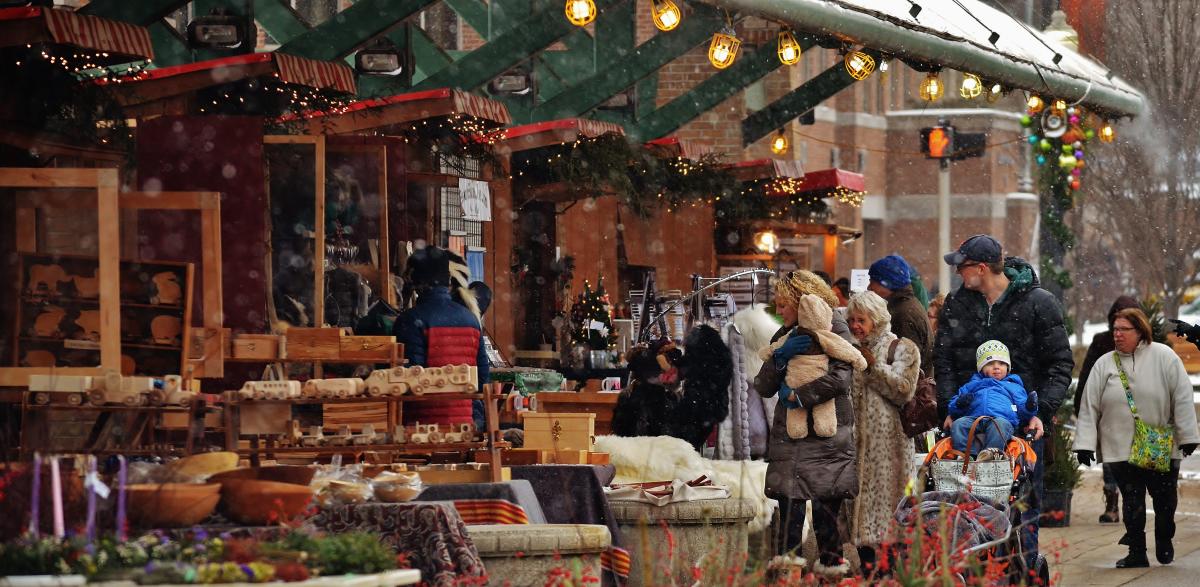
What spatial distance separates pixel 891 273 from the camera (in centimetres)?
1124

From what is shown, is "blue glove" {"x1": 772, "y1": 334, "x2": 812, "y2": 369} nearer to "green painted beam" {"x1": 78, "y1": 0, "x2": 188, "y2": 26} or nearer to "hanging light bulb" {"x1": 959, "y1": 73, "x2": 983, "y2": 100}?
"green painted beam" {"x1": 78, "y1": 0, "x2": 188, "y2": 26}

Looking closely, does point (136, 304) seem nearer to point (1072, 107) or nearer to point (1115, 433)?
point (1115, 433)

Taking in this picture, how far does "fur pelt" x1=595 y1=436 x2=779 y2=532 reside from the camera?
10.2 metres

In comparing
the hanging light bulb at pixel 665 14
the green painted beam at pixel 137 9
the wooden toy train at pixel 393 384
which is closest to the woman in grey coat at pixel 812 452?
the wooden toy train at pixel 393 384

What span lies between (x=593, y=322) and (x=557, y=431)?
6.30 meters

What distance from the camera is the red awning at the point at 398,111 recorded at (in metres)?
12.0

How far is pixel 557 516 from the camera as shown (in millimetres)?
8625

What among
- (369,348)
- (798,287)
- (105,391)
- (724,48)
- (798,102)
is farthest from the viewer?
(798,102)

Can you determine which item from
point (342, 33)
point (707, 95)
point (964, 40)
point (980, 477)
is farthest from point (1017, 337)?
point (707, 95)

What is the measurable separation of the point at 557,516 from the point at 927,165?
45.9 m

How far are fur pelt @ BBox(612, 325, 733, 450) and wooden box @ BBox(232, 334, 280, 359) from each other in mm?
3008

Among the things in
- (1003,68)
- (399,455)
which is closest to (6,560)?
(399,455)

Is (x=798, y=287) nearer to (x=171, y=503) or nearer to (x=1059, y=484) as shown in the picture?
(x=171, y=503)

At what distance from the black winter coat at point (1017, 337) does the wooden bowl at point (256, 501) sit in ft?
16.4
